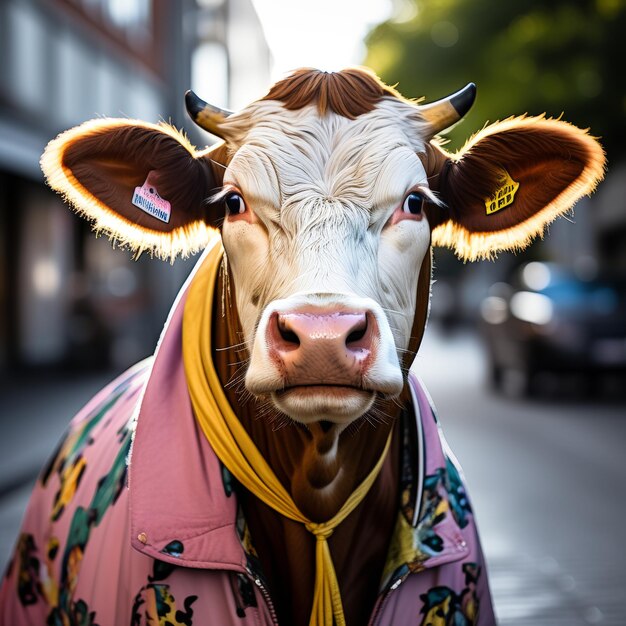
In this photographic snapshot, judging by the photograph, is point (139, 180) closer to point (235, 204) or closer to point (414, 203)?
point (235, 204)

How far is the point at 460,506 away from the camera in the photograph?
2.38 metres

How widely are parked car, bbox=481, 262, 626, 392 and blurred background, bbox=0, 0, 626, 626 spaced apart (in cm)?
2

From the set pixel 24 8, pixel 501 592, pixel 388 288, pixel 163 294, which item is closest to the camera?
pixel 388 288

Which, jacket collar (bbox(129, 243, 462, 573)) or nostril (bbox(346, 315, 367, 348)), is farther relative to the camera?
jacket collar (bbox(129, 243, 462, 573))

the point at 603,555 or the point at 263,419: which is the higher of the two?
the point at 263,419

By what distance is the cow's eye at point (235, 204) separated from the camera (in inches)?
87.0

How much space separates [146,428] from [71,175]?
735mm

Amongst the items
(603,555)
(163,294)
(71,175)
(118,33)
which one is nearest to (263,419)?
(71,175)

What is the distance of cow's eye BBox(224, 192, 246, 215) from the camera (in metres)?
2.21

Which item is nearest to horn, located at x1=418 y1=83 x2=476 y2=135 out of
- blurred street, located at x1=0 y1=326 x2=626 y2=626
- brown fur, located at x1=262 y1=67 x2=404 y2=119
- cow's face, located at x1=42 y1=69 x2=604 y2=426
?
cow's face, located at x1=42 y1=69 x2=604 y2=426

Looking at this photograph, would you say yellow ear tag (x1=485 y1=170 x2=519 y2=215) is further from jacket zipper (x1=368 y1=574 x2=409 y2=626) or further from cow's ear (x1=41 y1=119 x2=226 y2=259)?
jacket zipper (x1=368 y1=574 x2=409 y2=626)

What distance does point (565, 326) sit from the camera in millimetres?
11141

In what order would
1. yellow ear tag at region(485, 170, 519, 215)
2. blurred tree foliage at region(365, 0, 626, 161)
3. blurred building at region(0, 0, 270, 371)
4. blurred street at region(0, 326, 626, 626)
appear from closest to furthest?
yellow ear tag at region(485, 170, 519, 215)
blurred street at region(0, 326, 626, 626)
blurred building at region(0, 0, 270, 371)
blurred tree foliage at region(365, 0, 626, 161)

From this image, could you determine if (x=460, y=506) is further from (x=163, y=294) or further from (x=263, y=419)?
(x=163, y=294)
